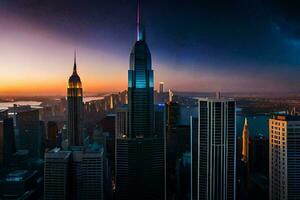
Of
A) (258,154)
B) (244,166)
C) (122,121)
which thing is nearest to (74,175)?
(122,121)

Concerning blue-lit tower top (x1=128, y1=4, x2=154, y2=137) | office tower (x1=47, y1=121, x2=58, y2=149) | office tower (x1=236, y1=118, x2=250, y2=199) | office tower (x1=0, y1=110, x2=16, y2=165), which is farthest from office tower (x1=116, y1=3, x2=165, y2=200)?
office tower (x1=0, y1=110, x2=16, y2=165)

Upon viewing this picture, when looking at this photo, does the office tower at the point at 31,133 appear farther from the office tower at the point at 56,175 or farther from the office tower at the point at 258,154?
the office tower at the point at 258,154

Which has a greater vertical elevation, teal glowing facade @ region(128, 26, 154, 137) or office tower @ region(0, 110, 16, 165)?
teal glowing facade @ region(128, 26, 154, 137)

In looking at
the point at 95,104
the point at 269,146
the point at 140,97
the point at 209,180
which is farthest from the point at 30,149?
the point at 269,146

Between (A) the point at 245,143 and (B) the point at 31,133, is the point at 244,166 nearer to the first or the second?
(A) the point at 245,143

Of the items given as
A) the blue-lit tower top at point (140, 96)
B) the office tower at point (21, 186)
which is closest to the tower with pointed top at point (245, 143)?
the blue-lit tower top at point (140, 96)

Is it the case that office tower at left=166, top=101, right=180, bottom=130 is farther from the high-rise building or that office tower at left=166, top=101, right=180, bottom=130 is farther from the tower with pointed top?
the high-rise building
